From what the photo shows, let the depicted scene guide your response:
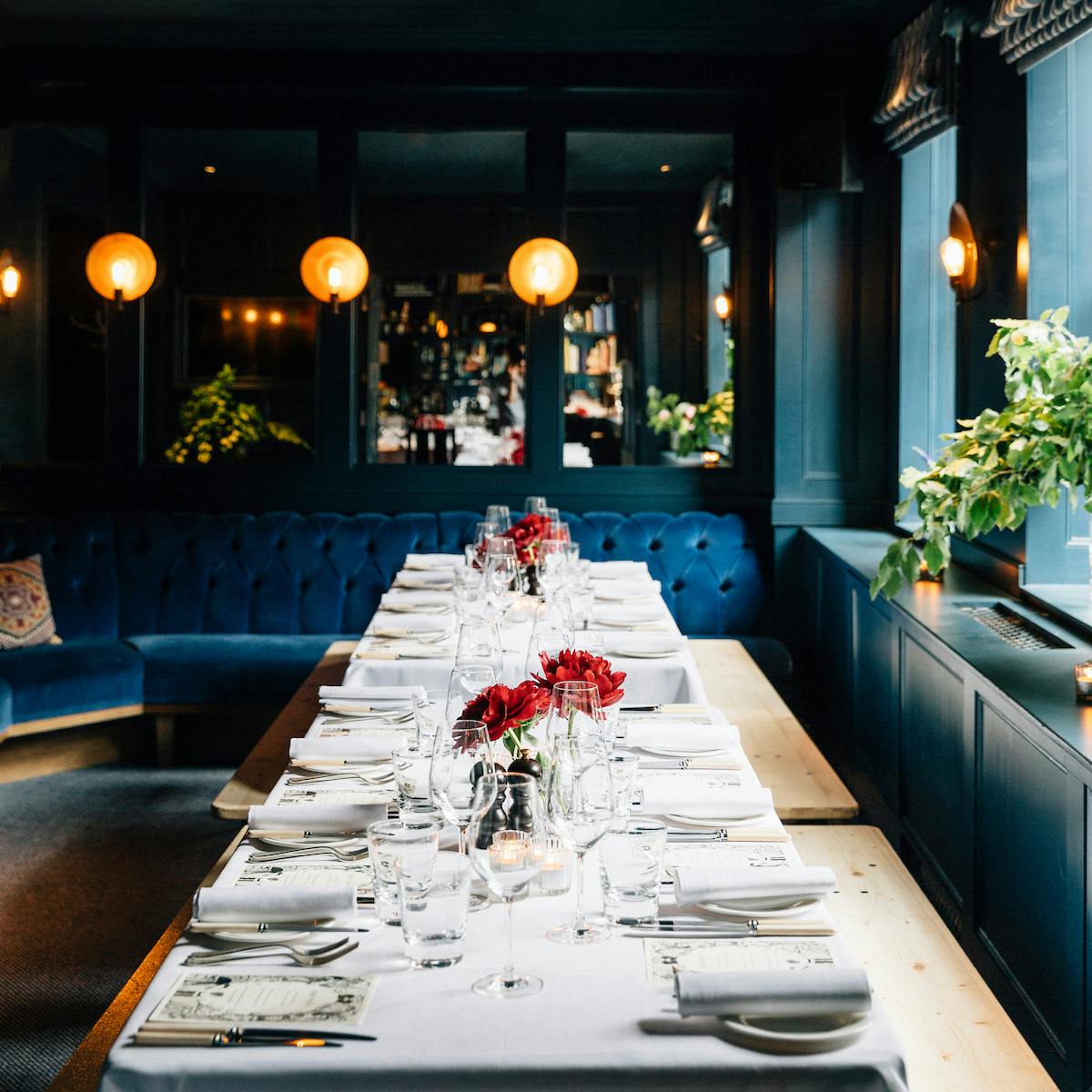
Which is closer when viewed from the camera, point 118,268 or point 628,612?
point 628,612

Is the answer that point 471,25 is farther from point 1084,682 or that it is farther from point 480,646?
point 1084,682

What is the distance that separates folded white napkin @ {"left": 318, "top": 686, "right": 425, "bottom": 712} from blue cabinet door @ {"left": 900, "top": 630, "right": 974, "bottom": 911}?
138 cm

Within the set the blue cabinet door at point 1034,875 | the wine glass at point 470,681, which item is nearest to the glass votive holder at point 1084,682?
the blue cabinet door at point 1034,875

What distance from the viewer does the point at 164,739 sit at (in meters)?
5.02

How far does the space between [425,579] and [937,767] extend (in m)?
1.79

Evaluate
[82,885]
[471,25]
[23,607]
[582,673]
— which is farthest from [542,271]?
[582,673]

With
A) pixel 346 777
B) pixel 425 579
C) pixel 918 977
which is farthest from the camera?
pixel 425 579

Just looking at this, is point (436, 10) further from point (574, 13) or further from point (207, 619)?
point (207, 619)

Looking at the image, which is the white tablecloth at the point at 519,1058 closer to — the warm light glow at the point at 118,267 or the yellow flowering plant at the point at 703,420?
the warm light glow at the point at 118,267

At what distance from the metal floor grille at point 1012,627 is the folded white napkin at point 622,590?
3.26ft

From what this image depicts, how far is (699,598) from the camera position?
5.47m

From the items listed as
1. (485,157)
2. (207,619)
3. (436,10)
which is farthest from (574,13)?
(485,157)

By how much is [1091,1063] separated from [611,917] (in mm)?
1205

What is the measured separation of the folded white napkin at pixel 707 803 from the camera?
2.00m
